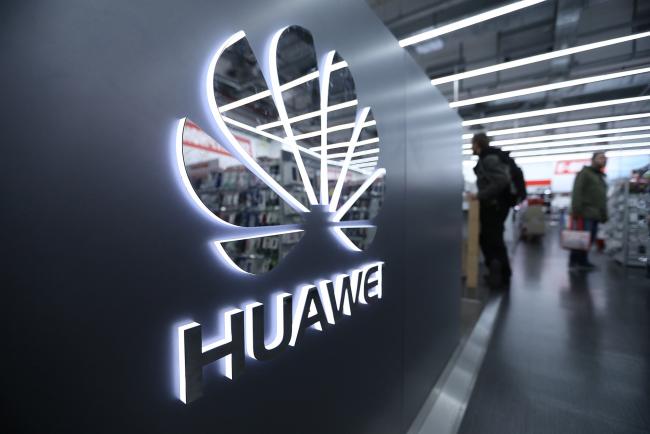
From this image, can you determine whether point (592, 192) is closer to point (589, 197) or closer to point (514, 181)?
point (589, 197)

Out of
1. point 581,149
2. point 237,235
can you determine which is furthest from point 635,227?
point 581,149

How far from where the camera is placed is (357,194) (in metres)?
1.10

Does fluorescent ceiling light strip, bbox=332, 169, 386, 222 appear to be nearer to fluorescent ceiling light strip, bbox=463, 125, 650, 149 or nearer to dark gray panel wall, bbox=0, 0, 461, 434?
dark gray panel wall, bbox=0, 0, 461, 434

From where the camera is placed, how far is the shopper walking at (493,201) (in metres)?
3.26

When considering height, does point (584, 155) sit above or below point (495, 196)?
above

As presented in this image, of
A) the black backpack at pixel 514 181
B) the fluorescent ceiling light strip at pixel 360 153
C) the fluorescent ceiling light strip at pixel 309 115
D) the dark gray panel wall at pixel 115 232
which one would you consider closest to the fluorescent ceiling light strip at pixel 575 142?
the black backpack at pixel 514 181

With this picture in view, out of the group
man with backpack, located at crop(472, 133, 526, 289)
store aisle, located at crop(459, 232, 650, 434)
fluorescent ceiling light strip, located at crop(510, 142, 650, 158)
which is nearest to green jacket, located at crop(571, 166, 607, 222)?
store aisle, located at crop(459, 232, 650, 434)

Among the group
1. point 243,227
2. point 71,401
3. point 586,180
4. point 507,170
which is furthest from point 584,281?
point 71,401

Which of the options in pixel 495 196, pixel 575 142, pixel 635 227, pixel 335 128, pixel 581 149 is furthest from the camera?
pixel 581 149

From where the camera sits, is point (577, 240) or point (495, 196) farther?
point (577, 240)

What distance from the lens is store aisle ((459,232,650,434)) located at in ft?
5.13

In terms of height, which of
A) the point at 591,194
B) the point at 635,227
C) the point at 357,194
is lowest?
the point at 635,227

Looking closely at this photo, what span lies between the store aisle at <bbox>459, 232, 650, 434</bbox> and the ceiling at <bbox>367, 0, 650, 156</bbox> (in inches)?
→ 120

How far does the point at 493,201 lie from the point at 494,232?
370 millimetres
